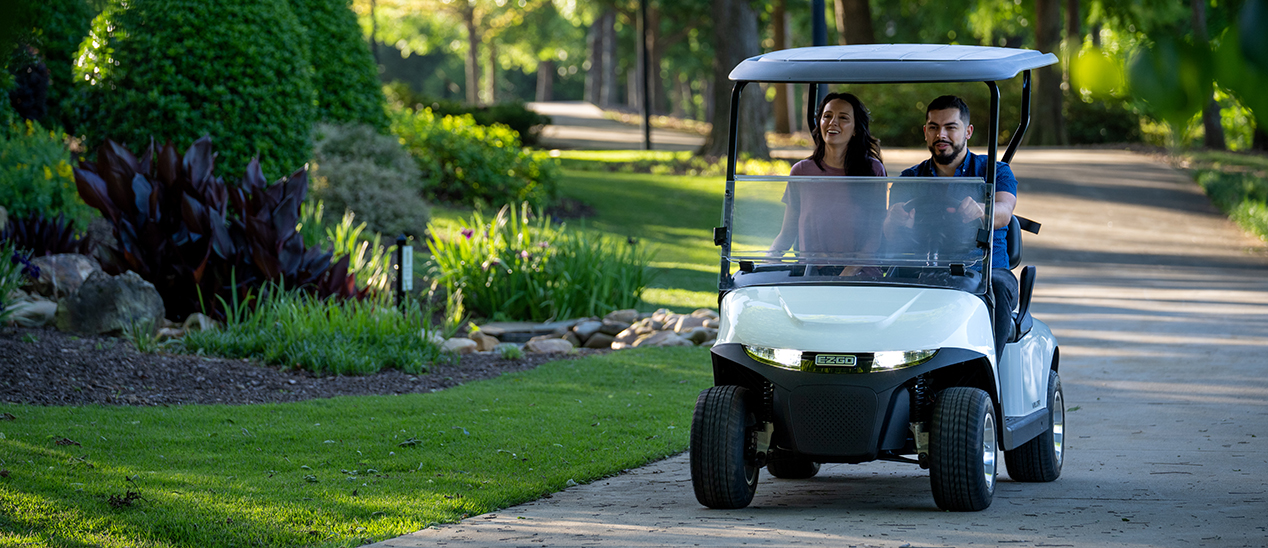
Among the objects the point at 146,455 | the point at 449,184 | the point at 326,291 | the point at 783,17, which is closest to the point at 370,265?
the point at 326,291

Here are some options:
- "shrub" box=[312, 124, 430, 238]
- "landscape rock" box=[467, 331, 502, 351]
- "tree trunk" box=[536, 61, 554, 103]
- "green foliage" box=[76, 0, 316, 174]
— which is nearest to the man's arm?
"landscape rock" box=[467, 331, 502, 351]

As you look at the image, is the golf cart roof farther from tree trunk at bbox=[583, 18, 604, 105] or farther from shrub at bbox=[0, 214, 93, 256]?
tree trunk at bbox=[583, 18, 604, 105]

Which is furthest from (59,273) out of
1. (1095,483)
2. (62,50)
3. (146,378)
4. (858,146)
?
(1095,483)

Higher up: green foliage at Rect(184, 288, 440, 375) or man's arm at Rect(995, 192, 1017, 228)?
man's arm at Rect(995, 192, 1017, 228)

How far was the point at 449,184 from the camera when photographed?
57.5ft

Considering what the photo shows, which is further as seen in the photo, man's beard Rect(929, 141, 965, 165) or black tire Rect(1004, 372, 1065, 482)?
black tire Rect(1004, 372, 1065, 482)

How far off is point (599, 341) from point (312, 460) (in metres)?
4.62

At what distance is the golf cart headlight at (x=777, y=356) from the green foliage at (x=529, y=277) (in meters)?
6.14

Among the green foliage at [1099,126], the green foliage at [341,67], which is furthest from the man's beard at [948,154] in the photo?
the green foliage at [1099,126]

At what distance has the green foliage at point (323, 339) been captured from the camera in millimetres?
7742

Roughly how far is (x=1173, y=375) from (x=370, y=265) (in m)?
6.19

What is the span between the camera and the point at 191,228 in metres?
8.65

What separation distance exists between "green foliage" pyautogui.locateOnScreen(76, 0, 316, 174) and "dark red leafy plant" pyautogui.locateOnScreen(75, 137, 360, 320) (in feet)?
5.56

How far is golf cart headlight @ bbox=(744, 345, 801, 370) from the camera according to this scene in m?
4.28
